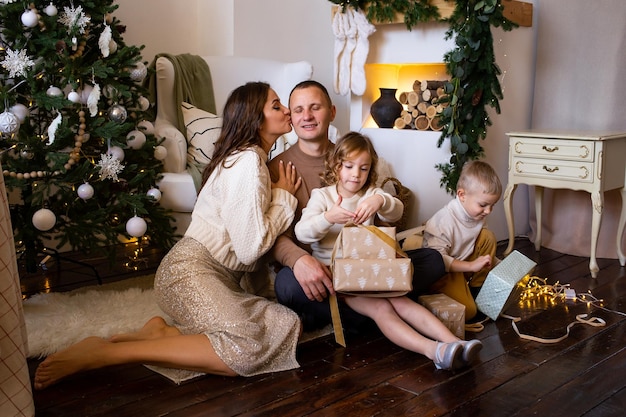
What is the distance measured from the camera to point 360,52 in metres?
3.64

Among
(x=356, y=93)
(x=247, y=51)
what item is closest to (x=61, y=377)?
(x=356, y=93)

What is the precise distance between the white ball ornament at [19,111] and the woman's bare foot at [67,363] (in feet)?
3.40

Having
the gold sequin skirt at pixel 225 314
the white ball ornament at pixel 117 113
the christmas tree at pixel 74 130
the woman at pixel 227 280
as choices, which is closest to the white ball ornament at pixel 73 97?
the christmas tree at pixel 74 130

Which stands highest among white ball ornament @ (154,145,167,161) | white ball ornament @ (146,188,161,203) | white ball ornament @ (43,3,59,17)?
white ball ornament @ (43,3,59,17)

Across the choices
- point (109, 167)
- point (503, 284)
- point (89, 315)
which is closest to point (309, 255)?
point (503, 284)

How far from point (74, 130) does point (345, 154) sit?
1.19 m

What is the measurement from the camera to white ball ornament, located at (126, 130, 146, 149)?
2.87m

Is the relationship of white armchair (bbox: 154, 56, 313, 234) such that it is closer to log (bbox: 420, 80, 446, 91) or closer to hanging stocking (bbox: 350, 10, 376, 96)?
hanging stocking (bbox: 350, 10, 376, 96)

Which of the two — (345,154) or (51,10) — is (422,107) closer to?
(345,154)

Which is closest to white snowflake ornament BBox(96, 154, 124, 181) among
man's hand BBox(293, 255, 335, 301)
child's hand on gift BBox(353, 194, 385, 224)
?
man's hand BBox(293, 255, 335, 301)

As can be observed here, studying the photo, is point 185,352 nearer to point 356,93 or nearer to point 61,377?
point 61,377

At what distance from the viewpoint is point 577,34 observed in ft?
11.8

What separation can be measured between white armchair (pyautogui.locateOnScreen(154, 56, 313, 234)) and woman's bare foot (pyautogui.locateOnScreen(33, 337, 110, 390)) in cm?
114

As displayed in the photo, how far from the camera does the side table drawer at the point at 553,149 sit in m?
3.09
